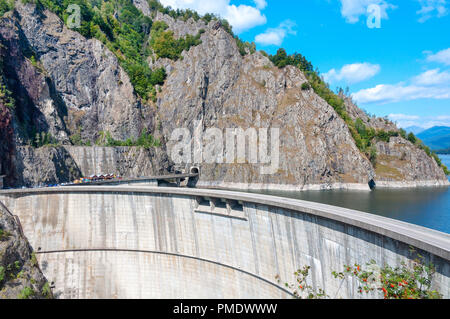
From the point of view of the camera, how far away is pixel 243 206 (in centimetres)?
2116

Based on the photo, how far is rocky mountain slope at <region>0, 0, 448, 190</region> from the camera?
5456 centimetres

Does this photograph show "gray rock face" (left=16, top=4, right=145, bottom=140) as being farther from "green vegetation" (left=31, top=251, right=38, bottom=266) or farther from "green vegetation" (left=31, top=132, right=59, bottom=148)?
"green vegetation" (left=31, top=251, right=38, bottom=266)

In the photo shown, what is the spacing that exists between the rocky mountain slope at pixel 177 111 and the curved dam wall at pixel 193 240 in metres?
24.4

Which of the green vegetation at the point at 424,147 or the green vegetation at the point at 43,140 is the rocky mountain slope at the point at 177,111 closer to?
the green vegetation at the point at 43,140

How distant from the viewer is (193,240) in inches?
945

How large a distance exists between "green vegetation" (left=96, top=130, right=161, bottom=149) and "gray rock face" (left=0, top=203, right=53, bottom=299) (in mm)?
41403

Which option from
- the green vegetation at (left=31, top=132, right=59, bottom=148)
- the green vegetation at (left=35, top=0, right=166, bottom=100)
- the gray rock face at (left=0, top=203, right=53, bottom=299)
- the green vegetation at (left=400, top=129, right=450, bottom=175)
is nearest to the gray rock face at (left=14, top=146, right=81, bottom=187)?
the green vegetation at (left=31, top=132, right=59, bottom=148)

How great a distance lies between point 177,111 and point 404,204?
58.0m

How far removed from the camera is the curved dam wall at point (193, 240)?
15.2m

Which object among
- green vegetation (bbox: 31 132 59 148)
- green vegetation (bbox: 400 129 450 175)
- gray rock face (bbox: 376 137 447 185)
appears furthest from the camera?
green vegetation (bbox: 400 129 450 175)

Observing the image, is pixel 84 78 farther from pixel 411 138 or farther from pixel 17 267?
pixel 411 138
